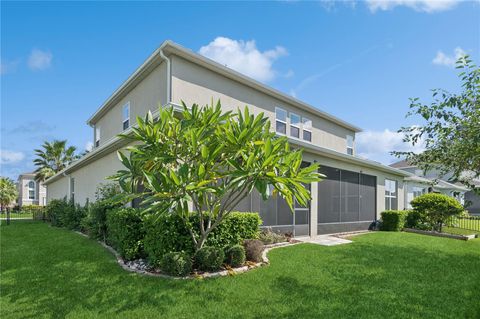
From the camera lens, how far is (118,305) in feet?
16.6

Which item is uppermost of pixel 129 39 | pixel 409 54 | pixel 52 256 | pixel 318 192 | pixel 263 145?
pixel 129 39

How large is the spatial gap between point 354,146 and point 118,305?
2029cm

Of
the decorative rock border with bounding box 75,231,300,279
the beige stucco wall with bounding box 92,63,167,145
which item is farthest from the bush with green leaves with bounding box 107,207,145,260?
the beige stucco wall with bounding box 92,63,167,145

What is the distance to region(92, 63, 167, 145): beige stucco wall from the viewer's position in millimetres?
11445

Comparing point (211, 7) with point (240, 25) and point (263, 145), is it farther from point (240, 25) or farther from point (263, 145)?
point (263, 145)

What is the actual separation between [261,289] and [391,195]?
52.8 ft

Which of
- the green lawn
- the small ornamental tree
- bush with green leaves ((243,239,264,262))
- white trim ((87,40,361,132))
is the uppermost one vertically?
white trim ((87,40,361,132))

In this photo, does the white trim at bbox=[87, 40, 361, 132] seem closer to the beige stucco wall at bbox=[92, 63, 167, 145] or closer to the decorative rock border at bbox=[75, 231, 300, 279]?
the beige stucco wall at bbox=[92, 63, 167, 145]

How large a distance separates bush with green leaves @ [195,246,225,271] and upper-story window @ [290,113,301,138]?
1060 centimetres

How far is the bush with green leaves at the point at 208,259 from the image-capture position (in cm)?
683

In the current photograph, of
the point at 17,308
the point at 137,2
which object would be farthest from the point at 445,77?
the point at 17,308

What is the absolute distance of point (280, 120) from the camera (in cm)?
1580

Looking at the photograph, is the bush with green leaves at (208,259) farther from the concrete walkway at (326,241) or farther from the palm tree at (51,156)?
the palm tree at (51,156)

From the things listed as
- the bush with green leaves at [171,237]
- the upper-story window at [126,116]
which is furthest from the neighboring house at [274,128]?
the bush with green leaves at [171,237]
